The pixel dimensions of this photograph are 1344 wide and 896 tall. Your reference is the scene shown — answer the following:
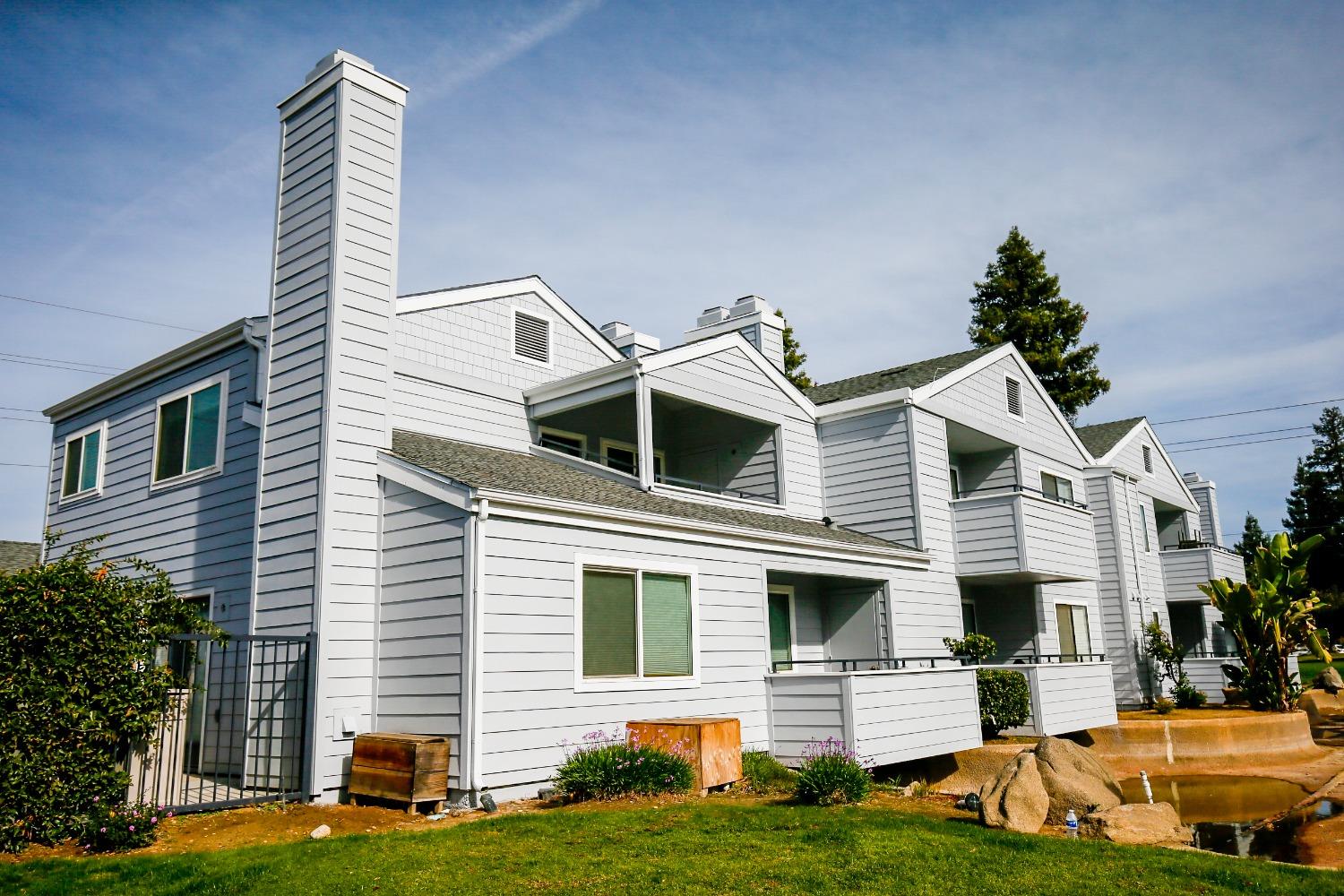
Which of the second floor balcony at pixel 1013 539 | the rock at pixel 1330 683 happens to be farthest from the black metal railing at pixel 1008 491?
the rock at pixel 1330 683

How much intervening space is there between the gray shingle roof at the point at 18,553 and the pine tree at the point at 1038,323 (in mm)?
32902

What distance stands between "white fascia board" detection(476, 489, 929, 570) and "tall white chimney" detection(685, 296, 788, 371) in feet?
18.2

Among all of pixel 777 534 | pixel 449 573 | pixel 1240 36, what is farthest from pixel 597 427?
pixel 1240 36

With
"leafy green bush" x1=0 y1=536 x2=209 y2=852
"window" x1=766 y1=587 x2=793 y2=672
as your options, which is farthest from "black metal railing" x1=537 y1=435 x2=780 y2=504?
"leafy green bush" x1=0 y1=536 x2=209 y2=852

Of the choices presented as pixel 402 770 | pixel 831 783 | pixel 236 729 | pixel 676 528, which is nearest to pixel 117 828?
pixel 402 770

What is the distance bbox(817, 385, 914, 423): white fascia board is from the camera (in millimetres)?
18875

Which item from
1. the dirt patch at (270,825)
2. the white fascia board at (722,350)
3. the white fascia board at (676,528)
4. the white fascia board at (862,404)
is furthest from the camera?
the white fascia board at (862,404)

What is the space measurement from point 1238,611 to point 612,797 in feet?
69.0

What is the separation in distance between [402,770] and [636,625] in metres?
3.48

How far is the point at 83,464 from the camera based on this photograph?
17516mm

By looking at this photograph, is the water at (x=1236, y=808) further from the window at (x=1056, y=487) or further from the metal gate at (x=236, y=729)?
the metal gate at (x=236, y=729)

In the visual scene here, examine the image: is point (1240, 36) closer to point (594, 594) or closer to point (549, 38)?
point (549, 38)

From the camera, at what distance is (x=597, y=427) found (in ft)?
59.4

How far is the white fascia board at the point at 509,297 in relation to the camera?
621 inches
